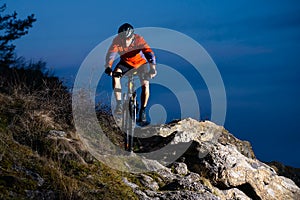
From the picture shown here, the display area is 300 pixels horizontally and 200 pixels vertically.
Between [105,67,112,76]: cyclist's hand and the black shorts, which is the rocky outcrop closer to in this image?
the black shorts

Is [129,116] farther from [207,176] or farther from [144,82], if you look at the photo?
[207,176]

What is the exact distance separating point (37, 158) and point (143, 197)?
64.7 inches

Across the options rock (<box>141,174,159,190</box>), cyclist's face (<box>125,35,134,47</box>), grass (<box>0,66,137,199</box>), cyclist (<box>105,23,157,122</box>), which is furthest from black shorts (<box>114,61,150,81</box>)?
rock (<box>141,174,159,190</box>)

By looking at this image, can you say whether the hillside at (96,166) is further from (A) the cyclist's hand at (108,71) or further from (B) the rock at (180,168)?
(A) the cyclist's hand at (108,71)

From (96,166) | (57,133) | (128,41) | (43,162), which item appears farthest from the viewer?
(128,41)

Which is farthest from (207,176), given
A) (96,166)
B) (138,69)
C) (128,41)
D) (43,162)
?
(43,162)

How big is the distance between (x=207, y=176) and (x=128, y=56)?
274 cm

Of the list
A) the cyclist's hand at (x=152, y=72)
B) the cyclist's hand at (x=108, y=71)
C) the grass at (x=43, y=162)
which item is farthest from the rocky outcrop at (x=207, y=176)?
the cyclist's hand at (x=108, y=71)

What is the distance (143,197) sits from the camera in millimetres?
7445

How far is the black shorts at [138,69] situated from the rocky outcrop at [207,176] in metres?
1.77

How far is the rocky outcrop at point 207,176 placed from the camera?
320 inches

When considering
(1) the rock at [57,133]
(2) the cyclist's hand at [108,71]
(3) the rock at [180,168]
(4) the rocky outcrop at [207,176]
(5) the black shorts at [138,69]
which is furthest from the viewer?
(5) the black shorts at [138,69]

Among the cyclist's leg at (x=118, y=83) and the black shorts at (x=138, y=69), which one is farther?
the black shorts at (x=138, y=69)

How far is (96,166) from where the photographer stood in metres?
7.86
